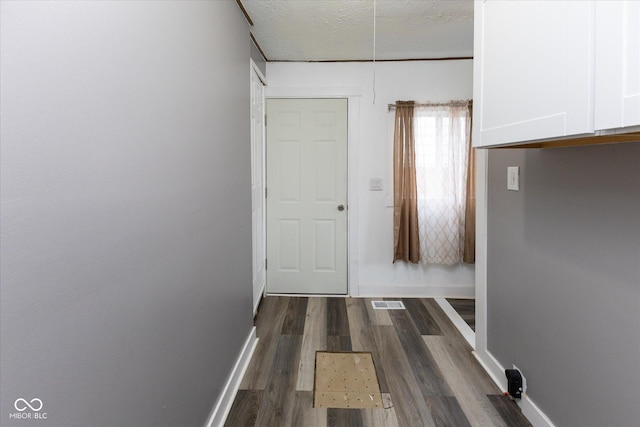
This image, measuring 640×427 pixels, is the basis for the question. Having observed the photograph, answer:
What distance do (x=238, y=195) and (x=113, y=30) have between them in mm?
1445

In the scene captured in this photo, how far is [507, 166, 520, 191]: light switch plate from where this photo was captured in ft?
6.57

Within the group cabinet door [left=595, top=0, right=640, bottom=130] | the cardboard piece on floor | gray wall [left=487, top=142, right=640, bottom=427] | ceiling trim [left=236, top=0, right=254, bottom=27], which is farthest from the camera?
ceiling trim [left=236, top=0, right=254, bottom=27]

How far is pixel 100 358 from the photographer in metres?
0.95

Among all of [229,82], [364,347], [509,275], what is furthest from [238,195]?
[509,275]

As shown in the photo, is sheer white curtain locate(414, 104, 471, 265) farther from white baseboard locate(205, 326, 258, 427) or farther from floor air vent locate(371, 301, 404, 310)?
white baseboard locate(205, 326, 258, 427)

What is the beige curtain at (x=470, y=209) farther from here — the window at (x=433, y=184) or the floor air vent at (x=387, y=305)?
the floor air vent at (x=387, y=305)

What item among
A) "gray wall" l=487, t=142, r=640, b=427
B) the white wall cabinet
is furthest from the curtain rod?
the white wall cabinet

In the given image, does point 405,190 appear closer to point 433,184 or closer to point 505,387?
point 433,184

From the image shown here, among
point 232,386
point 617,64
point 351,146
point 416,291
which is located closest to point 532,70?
point 617,64

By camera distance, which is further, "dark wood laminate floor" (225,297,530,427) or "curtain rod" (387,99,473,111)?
"curtain rod" (387,99,473,111)

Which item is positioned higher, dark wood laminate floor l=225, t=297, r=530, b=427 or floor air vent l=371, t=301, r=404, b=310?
floor air vent l=371, t=301, r=404, b=310

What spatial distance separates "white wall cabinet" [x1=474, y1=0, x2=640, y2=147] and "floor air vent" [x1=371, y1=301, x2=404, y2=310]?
2262 millimetres

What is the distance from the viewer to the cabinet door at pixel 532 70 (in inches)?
40.0

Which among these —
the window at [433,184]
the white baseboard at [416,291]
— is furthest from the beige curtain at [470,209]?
the white baseboard at [416,291]
